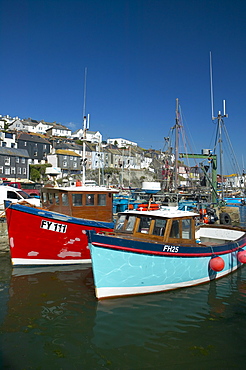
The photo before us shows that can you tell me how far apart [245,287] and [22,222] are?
947cm

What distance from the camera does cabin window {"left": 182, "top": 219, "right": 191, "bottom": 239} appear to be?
33.6 feet

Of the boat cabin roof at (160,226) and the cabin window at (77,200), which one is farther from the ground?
the cabin window at (77,200)

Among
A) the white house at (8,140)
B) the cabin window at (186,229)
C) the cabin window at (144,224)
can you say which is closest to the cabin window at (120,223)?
the cabin window at (144,224)

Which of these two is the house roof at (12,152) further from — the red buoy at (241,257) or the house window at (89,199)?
the red buoy at (241,257)

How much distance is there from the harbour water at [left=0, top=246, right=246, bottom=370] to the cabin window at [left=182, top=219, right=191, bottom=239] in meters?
1.87

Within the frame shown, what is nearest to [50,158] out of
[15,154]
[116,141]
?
[15,154]

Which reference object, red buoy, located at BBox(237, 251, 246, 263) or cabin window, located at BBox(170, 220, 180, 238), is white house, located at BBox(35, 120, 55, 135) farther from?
cabin window, located at BBox(170, 220, 180, 238)

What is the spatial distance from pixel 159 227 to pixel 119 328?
367cm

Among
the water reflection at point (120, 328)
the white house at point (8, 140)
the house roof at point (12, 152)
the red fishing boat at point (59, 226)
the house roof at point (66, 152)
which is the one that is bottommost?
the water reflection at point (120, 328)

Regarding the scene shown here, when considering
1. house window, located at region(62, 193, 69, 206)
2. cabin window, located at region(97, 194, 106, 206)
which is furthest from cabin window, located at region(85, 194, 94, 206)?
house window, located at region(62, 193, 69, 206)

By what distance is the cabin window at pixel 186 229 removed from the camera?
10242 mm

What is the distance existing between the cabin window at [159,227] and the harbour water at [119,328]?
81.1 inches

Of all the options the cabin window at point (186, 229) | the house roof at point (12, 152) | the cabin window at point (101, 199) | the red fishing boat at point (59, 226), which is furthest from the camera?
the house roof at point (12, 152)

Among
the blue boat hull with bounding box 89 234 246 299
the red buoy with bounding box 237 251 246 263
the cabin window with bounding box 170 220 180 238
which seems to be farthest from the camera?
the red buoy with bounding box 237 251 246 263
